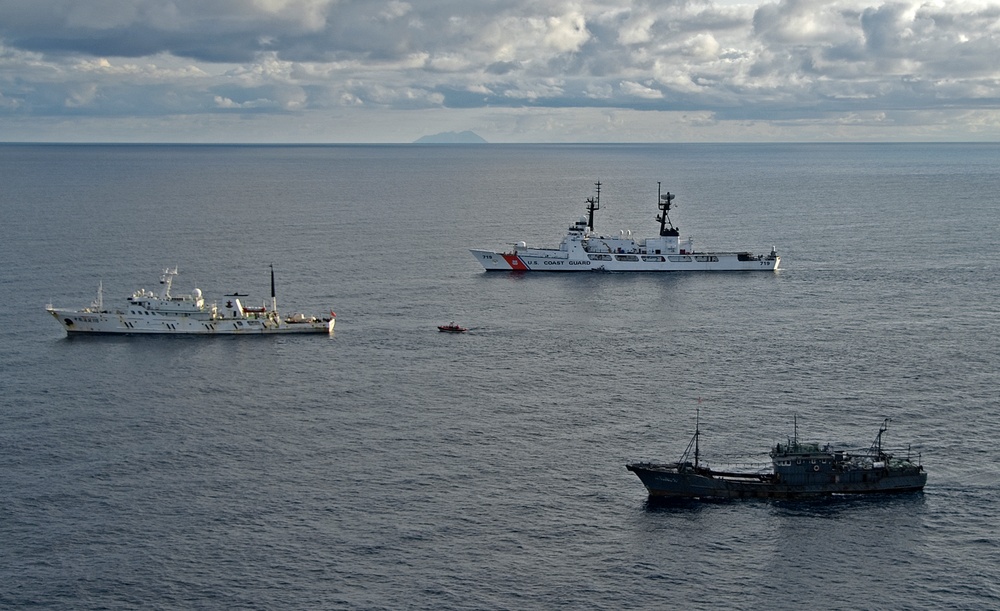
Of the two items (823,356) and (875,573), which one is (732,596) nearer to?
(875,573)

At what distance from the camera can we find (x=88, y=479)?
107875mm

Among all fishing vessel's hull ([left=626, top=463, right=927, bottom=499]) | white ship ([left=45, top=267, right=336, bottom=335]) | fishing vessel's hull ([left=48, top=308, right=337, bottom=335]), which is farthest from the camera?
white ship ([left=45, top=267, right=336, bottom=335])

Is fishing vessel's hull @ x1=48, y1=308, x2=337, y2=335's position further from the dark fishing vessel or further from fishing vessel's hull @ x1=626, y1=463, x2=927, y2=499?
the dark fishing vessel

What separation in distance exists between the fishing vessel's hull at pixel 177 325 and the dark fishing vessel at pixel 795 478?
7887 cm

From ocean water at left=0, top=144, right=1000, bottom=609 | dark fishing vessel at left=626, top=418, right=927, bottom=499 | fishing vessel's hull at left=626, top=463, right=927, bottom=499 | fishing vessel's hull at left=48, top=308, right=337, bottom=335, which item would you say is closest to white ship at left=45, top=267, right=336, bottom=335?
fishing vessel's hull at left=48, top=308, right=337, bottom=335

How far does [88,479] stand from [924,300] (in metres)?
139

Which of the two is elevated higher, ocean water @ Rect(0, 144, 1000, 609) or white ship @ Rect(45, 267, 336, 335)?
white ship @ Rect(45, 267, 336, 335)

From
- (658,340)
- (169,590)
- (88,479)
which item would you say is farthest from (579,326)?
(169,590)

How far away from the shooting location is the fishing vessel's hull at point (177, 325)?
558 feet

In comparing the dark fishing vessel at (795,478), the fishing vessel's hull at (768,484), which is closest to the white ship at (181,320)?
the fishing vessel's hull at (768,484)

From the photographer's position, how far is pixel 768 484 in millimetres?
104750

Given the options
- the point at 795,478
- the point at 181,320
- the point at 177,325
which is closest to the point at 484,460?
the point at 795,478

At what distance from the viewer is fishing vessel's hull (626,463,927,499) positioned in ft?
341

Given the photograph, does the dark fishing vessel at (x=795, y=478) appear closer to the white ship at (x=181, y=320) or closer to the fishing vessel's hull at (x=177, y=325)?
the fishing vessel's hull at (x=177, y=325)
